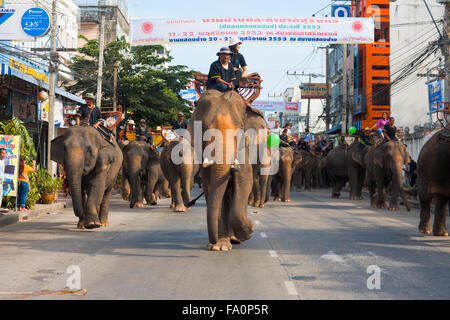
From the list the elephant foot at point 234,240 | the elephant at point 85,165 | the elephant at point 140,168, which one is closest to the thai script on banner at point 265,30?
the elephant at point 140,168

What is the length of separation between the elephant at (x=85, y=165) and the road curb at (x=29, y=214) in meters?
2.31

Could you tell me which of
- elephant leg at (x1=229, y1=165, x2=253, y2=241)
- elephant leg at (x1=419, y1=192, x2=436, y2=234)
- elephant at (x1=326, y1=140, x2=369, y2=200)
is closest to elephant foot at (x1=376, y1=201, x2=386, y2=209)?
elephant at (x1=326, y1=140, x2=369, y2=200)

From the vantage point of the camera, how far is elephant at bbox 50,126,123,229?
502 inches

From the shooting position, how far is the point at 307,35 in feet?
101

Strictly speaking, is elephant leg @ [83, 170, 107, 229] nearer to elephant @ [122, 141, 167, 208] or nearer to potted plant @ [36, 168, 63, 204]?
elephant @ [122, 141, 167, 208]

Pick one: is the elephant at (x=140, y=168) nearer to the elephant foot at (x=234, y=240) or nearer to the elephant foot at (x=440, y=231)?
the elephant foot at (x=234, y=240)

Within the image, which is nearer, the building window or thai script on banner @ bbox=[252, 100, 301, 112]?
the building window

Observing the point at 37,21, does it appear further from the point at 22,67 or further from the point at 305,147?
the point at 305,147

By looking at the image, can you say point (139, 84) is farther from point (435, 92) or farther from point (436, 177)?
point (436, 177)

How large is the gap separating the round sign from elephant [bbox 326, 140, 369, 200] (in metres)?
11.8

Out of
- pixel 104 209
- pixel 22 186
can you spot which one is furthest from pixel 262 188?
pixel 22 186

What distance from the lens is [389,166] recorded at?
19.7 m

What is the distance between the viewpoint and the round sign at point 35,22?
20.3m

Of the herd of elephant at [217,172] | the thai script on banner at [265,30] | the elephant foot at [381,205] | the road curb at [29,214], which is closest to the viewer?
the herd of elephant at [217,172]
